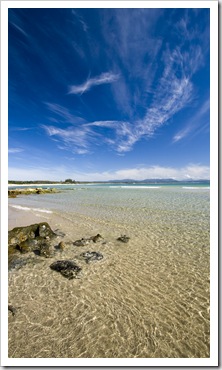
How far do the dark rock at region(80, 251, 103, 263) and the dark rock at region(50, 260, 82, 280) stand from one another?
67cm

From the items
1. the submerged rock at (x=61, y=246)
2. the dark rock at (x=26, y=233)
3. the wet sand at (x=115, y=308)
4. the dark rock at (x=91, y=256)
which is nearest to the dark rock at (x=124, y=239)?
the wet sand at (x=115, y=308)

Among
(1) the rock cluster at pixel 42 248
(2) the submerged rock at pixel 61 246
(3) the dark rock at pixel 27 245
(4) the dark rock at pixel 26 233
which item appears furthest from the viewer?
(4) the dark rock at pixel 26 233

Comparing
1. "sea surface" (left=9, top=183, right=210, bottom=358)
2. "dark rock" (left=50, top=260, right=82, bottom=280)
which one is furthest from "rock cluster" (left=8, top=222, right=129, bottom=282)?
"sea surface" (left=9, top=183, right=210, bottom=358)

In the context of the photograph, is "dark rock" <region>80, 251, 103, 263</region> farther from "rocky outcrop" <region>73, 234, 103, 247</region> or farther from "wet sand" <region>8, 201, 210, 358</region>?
"rocky outcrop" <region>73, 234, 103, 247</region>

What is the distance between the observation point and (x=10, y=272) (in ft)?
19.9

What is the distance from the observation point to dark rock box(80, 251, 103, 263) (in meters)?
6.92

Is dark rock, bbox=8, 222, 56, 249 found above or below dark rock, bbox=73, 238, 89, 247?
above

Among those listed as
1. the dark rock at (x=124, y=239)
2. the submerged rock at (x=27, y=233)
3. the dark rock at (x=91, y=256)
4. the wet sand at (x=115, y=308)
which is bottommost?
the wet sand at (x=115, y=308)

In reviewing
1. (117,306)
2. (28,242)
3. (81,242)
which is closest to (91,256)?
(81,242)

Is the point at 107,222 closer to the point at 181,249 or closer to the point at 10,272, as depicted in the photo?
the point at 181,249

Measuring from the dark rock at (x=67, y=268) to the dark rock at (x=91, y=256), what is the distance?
2.21 feet

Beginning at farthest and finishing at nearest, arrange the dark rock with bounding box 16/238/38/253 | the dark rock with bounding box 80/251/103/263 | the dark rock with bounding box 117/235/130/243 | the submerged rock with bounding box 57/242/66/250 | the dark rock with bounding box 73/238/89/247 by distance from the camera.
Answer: the dark rock with bounding box 117/235/130/243, the dark rock with bounding box 73/238/89/247, the submerged rock with bounding box 57/242/66/250, the dark rock with bounding box 16/238/38/253, the dark rock with bounding box 80/251/103/263

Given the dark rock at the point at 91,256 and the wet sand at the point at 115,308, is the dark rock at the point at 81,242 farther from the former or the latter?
the dark rock at the point at 91,256

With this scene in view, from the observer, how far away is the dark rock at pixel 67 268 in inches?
228
